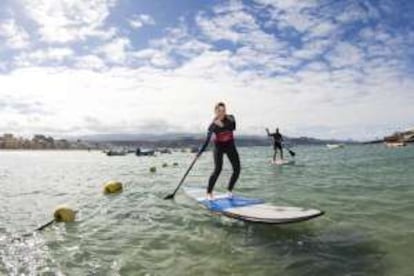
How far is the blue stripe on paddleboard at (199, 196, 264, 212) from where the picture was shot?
12141mm

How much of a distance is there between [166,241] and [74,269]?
7.75ft

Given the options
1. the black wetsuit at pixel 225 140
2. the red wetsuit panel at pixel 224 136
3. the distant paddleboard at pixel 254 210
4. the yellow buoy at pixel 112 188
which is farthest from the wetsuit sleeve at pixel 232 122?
the yellow buoy at pixel 112 188

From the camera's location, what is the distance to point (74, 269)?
8.02m

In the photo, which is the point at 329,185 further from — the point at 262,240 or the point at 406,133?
the point at 406,133

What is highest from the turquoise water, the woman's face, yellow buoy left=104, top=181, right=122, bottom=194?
the woman's face

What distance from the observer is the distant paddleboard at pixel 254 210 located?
33.2 feet

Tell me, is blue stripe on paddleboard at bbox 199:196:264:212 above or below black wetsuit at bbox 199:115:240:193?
below

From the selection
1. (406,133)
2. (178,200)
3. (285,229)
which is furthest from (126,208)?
(406,133)

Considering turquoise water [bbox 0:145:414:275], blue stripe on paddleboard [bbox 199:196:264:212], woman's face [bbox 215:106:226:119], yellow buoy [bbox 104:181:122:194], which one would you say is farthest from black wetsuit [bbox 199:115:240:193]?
yellow buoy [bbox 104:181:122:194]

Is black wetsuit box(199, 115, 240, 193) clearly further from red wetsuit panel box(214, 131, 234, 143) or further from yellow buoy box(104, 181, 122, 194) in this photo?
yellow buoy box(104, 181, 122, 194)

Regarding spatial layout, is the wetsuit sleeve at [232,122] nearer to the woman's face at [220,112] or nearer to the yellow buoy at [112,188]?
the woman's face at [220,112]

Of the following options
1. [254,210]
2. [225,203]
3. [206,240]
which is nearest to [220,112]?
[225,203]

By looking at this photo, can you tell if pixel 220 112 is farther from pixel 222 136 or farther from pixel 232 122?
pixel 222 136

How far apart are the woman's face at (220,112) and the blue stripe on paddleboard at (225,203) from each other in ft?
7.68
